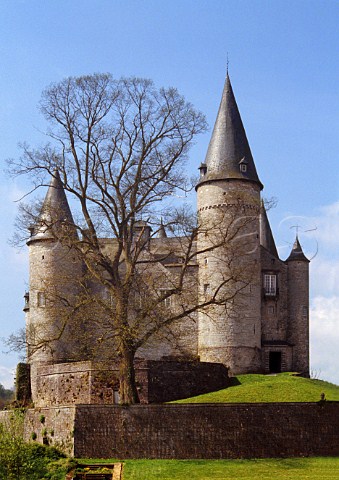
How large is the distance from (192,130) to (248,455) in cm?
1232

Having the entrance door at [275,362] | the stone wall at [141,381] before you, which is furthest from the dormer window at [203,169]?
the stone wall at [141,381]

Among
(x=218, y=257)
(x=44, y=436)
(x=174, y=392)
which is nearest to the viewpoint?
(x=44, y=436)

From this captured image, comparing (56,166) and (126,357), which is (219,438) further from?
(56,166)

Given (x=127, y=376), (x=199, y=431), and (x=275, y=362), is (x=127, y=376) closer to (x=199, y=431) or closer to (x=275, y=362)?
(x=199, y=431)

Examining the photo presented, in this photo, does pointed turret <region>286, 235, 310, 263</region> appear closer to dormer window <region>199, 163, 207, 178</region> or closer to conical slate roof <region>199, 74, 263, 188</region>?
conical slate roof <region>199, 74, 263, 188</region>

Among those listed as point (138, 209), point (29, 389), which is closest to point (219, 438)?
point (138, 209)

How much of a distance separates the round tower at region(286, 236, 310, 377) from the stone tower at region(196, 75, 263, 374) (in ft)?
7.93

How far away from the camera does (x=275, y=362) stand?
54.4 metres

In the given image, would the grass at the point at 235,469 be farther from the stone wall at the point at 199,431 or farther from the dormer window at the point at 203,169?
the dormer window at the point at 203,169

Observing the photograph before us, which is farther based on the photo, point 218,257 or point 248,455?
point 218,257

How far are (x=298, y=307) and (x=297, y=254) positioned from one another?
2.88m

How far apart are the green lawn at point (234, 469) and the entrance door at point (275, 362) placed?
65.0 feet

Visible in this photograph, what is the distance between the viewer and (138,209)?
3800cm

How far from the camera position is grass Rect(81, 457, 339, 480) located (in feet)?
101
